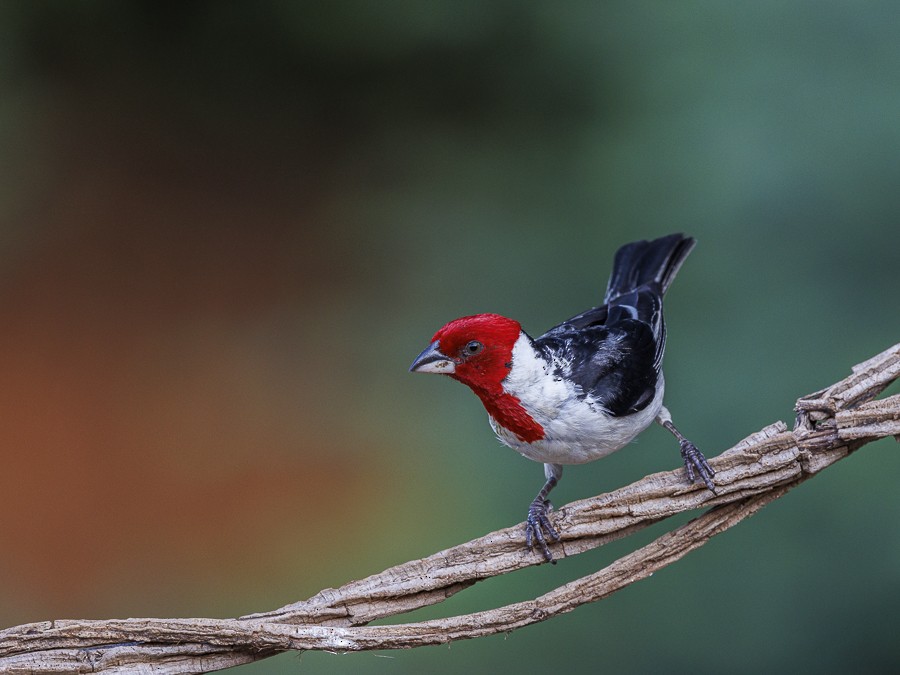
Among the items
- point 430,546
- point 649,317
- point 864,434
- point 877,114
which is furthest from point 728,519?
point 877,114

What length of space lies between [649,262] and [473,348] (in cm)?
82

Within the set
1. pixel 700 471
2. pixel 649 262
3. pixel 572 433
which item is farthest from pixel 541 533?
pixel 649 262

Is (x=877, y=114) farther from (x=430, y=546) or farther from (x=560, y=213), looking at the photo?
(x=430, y=546)

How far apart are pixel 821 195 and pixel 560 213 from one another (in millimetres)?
784

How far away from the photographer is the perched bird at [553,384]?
6.91ft

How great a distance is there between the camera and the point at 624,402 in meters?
2.22

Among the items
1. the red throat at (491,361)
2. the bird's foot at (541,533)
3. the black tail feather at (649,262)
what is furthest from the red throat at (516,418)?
the black tail feather at (649,262)

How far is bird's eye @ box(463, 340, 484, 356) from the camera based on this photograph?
2100mm

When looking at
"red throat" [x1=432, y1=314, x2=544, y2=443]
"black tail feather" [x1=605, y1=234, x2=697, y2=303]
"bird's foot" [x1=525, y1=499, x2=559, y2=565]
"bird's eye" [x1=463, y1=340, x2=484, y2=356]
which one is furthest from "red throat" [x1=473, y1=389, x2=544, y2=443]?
"black tail feather" [x1=605, y1=234, x2=697, y2=303]

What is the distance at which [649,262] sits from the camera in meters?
2.74

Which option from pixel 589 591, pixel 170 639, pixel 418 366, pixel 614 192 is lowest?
pixel 589 591

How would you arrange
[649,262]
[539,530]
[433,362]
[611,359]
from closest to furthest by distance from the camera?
1. [539,530]
2. [433,362]
3. [611,359]
4. [649,262]

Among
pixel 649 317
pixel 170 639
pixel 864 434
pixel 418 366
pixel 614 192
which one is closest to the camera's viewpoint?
pixel 170 639

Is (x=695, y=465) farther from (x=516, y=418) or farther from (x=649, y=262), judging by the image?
(x=649, y=262)
